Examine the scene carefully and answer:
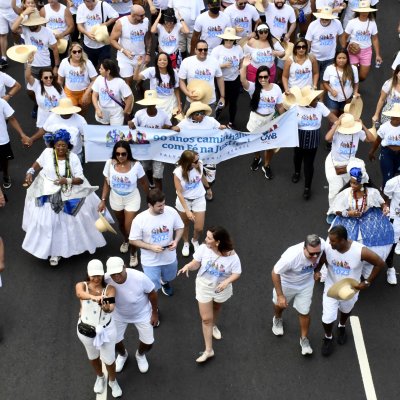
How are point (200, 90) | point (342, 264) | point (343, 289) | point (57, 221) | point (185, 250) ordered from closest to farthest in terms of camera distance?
point (343, 289) → point (342, 264) → point (57, 221) → point (185, 250) → point (200, 90)

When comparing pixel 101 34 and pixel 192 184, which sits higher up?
pixel 101 34

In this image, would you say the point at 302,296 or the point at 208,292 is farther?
the point at 302,296

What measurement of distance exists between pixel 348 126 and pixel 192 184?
249 cm

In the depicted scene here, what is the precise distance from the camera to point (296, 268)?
877 cm

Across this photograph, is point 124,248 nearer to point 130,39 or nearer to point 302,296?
point 302,296

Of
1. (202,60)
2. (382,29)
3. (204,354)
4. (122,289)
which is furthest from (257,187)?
(382,29)

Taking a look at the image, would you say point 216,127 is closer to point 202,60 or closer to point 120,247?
point 202,60

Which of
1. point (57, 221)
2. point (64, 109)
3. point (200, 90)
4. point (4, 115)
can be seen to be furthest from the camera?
point (200, 90)

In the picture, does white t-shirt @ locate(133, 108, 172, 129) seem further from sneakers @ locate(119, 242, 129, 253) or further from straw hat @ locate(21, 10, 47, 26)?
straw hat @ locate(21, 10, 47, 26)

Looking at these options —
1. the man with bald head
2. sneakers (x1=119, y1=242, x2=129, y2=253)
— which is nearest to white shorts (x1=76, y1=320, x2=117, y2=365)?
sneakers (x1=119, y1=242, x2=129, y2=253)

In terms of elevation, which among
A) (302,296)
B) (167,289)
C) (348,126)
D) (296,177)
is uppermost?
(348,126)

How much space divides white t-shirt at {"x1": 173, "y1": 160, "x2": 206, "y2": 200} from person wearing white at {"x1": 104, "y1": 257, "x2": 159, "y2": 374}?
1.99 metres

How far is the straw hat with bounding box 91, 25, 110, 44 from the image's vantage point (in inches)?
540

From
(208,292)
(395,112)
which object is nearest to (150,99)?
(395,112)
